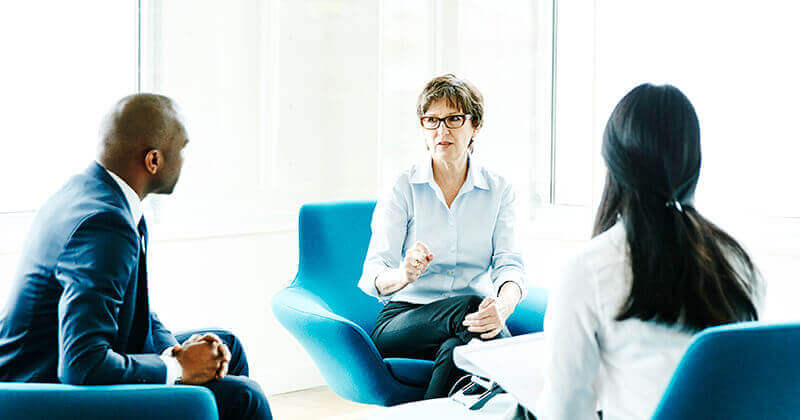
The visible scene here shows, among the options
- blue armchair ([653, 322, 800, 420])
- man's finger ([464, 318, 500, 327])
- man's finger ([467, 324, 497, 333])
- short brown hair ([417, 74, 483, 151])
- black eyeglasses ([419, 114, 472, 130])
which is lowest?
man's finger ([467, 324, 497, 333])

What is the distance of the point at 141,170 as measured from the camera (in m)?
1.83

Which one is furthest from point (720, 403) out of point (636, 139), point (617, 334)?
point (636, 139)

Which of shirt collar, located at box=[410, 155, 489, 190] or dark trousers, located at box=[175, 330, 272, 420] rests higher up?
shirt collar, located at box=[410, 155, 489, 190]

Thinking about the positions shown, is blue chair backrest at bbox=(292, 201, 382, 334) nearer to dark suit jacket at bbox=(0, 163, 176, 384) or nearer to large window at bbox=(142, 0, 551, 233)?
large window at bbox=(142, 0, 551, 233)

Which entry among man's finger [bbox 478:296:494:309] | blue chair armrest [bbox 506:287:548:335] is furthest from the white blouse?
blue chair armrest [bbox 506:287:548:335]

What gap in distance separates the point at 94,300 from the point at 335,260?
53.8 inches

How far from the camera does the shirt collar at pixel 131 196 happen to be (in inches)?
70.7

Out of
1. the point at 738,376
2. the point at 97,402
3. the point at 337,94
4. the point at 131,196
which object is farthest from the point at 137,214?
the point at 337,94

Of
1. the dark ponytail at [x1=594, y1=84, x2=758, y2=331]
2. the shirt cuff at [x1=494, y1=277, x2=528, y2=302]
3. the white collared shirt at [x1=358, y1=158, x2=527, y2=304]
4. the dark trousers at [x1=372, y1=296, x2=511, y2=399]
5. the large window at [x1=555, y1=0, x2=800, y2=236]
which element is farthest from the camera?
the large window at [x1=555, y1=0, x2=800, y2=236]

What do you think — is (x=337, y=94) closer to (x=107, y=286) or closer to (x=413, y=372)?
(x=413, y=372)

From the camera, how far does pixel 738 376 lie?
1.11m

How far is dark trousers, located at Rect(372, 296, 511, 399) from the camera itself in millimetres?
2293

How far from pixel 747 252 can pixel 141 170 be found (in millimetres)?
1368

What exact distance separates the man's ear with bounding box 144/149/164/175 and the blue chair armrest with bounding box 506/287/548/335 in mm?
1401
